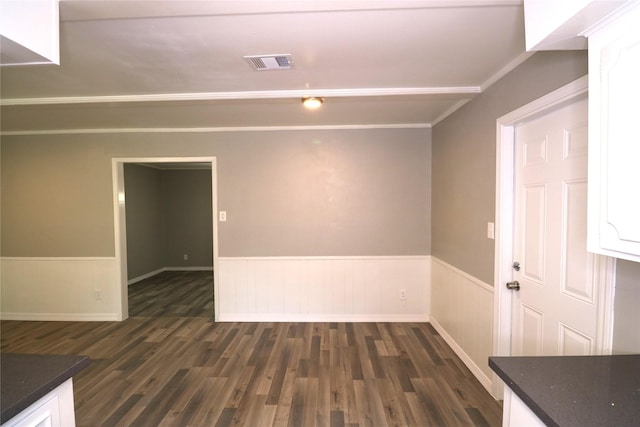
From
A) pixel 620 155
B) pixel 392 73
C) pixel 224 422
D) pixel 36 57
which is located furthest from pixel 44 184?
pixel 620 155

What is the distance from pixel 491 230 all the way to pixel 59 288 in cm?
491

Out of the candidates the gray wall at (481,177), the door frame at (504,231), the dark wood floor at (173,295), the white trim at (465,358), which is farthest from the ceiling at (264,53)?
the dark wood floor at (173,295)

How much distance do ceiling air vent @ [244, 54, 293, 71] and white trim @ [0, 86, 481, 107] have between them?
15.7 inches

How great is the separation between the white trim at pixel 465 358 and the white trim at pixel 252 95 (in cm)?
227

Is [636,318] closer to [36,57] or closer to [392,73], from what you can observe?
[392,73]

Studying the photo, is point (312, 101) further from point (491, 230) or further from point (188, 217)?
point (188, 217)

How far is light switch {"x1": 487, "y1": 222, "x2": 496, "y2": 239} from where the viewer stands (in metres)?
2.15

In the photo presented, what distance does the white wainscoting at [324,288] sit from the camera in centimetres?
353

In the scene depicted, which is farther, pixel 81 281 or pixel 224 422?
pixel 81 281

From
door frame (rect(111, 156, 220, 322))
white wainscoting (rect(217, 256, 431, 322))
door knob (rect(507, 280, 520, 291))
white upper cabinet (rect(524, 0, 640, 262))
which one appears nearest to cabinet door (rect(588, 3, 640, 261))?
white upper cabinet (rect(524, 0, 640, 262))

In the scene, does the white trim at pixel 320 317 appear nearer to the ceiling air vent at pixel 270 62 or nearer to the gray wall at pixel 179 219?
the ceiling air vent at pixel 270 62

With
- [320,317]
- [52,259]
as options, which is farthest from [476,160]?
[52,259]

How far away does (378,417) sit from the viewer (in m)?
1.95

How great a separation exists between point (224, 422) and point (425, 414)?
137 centimetres
